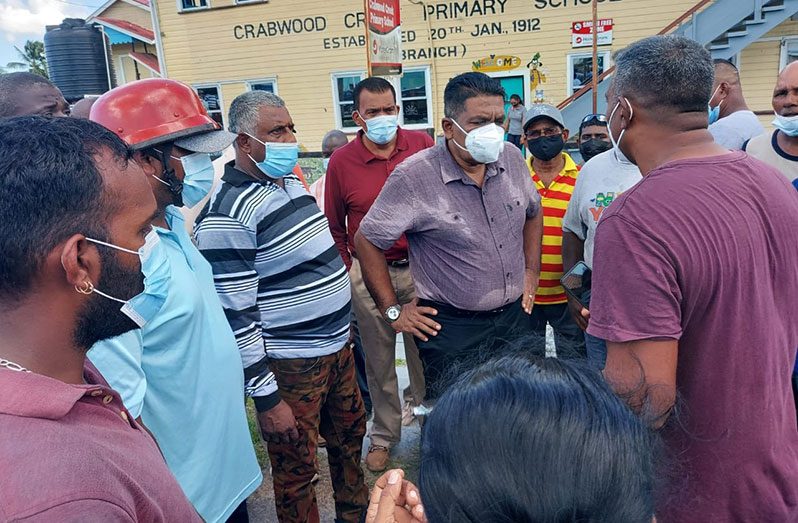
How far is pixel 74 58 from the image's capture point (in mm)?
8352

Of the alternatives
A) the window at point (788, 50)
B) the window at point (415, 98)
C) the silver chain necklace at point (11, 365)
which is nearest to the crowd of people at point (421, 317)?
the silver chain necklace at point (11, 365)

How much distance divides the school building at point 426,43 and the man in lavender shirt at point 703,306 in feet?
34.0

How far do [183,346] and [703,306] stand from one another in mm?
1589

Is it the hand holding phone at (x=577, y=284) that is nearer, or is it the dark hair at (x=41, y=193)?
the dark hair at (x=41, y=193)

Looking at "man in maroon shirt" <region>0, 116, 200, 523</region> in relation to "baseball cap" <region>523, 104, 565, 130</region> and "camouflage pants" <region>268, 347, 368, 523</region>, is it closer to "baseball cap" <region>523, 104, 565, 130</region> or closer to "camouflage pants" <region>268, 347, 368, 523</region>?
"camouflage pants" <region>268, 347, 368, 523</region>

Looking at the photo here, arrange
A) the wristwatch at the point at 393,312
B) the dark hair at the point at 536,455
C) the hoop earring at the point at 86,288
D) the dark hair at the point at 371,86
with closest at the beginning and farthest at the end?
the dark hair at the point at 536,455 < the hoop earring at the point at 86,288 < the wristwatch at the point at 393,312 < the dark hair at the point at 371,86

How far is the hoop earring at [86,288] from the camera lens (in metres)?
1.04

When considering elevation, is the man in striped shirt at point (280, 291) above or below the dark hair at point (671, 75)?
below

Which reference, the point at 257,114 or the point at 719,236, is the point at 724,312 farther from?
the point at 257,114

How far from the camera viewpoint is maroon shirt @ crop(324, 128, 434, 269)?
12.1ft

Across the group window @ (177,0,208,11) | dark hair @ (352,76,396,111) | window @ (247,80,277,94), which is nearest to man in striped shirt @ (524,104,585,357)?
dark hair @ (352,76,396,111)

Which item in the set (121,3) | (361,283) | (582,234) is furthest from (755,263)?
(121,3)

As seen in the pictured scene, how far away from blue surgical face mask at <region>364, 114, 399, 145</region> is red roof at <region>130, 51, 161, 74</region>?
1368 centimetres

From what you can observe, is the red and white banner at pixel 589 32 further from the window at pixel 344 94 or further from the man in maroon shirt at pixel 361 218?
→ the man in maroon shirt at pixel 361 218
